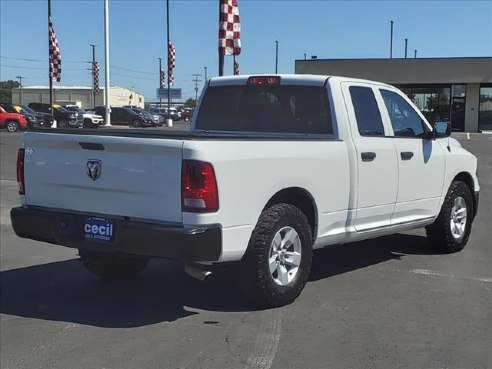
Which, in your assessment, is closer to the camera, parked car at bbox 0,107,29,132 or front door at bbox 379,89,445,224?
front door at bbox 379,89,445,224

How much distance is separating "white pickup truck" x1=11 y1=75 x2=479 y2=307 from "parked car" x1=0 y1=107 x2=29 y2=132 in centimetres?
3045

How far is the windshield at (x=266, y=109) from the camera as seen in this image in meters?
5.71

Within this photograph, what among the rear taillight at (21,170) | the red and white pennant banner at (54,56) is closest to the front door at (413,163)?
the rear taillight at (21,170)

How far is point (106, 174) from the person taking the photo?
4.55 m

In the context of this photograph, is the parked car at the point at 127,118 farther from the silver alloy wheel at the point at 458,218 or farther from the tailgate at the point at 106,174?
the tailgate at the point at 106,174

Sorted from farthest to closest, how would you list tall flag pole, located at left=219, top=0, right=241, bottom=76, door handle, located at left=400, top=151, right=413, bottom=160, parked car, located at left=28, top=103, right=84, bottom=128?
parked car, located at left=28, top=103, right=84, bottom=128
tall flag pole, located at left=219, top=0, right=241, bottom=76
door handle, located at left=400, top=151, right=413, bottom=160

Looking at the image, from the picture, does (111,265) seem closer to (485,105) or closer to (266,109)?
(266,109)

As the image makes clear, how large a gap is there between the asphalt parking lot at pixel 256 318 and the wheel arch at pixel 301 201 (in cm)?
68

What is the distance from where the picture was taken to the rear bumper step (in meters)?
4.20

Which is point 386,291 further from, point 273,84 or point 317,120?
point 273,84

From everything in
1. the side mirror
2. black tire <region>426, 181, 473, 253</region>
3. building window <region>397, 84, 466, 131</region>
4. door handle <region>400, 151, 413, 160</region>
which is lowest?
black tire <region>426, 181, 473, 253</region>

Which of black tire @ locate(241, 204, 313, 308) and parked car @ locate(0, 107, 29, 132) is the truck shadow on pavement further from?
parked car @ locate(0, 107, 29, 132)

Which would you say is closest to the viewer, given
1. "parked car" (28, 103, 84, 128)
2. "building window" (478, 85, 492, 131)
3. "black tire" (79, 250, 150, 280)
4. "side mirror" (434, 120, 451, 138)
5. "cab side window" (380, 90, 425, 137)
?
"black tire" (79, 250, 150, 280)

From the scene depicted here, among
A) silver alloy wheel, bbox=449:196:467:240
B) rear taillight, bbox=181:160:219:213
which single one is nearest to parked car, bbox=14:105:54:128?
silver alloy wheel, bbox=449:196:467:240
